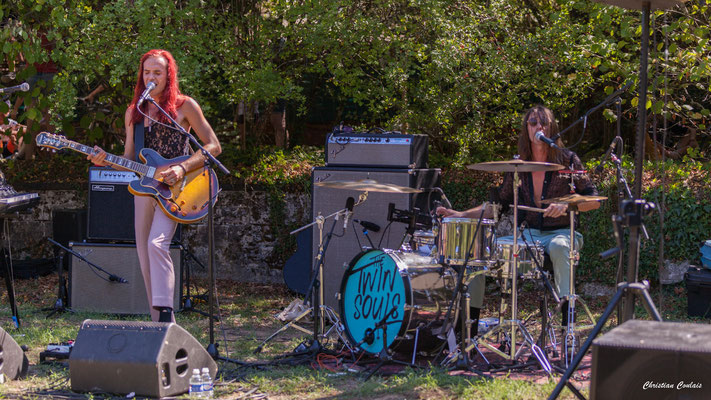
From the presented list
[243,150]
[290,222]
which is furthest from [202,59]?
[290,222]

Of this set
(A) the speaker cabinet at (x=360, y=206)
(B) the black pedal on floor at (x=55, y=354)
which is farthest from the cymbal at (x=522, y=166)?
(B) the black pedal on floor at (x=55, y=354)

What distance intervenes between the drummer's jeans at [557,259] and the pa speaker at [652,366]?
5.81ft

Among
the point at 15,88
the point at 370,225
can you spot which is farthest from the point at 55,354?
the point at 370,225

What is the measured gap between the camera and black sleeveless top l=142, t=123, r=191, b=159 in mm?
4727

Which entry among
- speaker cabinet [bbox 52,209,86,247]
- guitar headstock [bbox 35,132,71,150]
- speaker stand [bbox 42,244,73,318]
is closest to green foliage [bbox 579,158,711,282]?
guitar headstock [bbox 35,132,71,150]

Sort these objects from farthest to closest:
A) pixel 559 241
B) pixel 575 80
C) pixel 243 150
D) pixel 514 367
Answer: pixel 243 150 → pixel 575 80 → pixel 559 241 → pixel 514 367

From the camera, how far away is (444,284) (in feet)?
15.0

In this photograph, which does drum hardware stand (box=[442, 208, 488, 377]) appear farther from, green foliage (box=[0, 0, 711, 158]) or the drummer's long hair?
green foliage (box=[0, 0, 711, 158])

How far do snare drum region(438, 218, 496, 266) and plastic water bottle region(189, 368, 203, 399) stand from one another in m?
1.60

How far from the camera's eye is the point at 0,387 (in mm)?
3904

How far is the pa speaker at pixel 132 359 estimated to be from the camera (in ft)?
11.8

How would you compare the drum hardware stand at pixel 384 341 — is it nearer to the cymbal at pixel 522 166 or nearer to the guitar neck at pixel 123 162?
the cymbal at pixel 522 166

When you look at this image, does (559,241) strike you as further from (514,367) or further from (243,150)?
(243,150)

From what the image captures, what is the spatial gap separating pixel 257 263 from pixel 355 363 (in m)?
3.51
